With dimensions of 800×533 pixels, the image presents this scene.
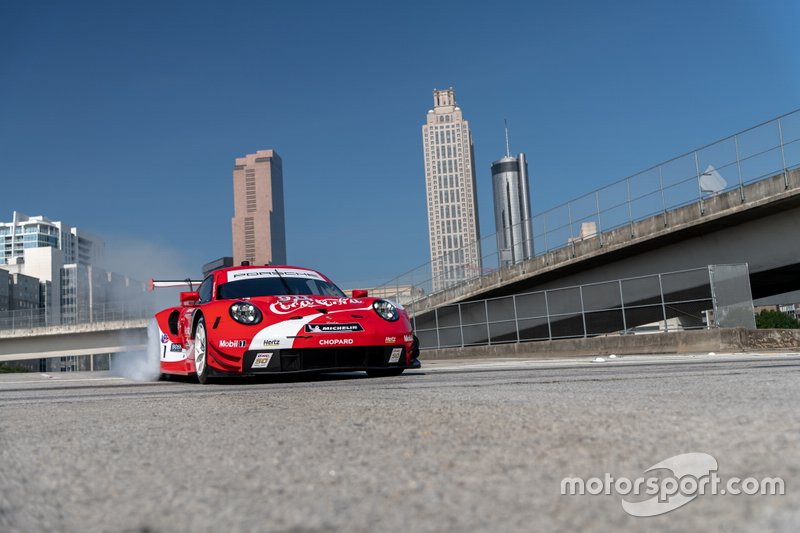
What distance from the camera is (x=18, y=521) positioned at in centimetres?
187

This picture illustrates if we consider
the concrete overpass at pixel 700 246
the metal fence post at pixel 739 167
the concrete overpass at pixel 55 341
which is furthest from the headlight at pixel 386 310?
the concrete overpass at pixel 55 341

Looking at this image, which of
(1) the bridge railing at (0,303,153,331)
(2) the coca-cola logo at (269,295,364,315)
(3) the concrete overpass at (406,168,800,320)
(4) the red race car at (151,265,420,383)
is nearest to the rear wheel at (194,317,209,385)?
(4) the red race car at (151,265,420,383)

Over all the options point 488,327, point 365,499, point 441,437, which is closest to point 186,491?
point 365,499

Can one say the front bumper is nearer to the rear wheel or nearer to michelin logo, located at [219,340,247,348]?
michelin logo, located at [219,340,247,348]

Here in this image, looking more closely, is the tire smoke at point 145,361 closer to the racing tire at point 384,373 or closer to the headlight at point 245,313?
the headlight at point 245,313

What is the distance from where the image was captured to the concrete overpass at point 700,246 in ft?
70.5

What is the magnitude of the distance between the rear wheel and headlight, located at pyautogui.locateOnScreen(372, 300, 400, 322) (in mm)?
1923

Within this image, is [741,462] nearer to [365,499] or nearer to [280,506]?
[365,499]

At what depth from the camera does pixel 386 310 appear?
9.11m

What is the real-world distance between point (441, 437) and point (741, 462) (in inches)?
43.8

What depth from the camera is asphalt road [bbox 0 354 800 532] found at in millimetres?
1777

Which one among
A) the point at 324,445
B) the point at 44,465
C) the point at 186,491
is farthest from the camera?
the point at 324,445

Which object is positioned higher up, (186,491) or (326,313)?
(326,313)

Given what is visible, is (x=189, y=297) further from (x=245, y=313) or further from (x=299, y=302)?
(x=299, y=302)
